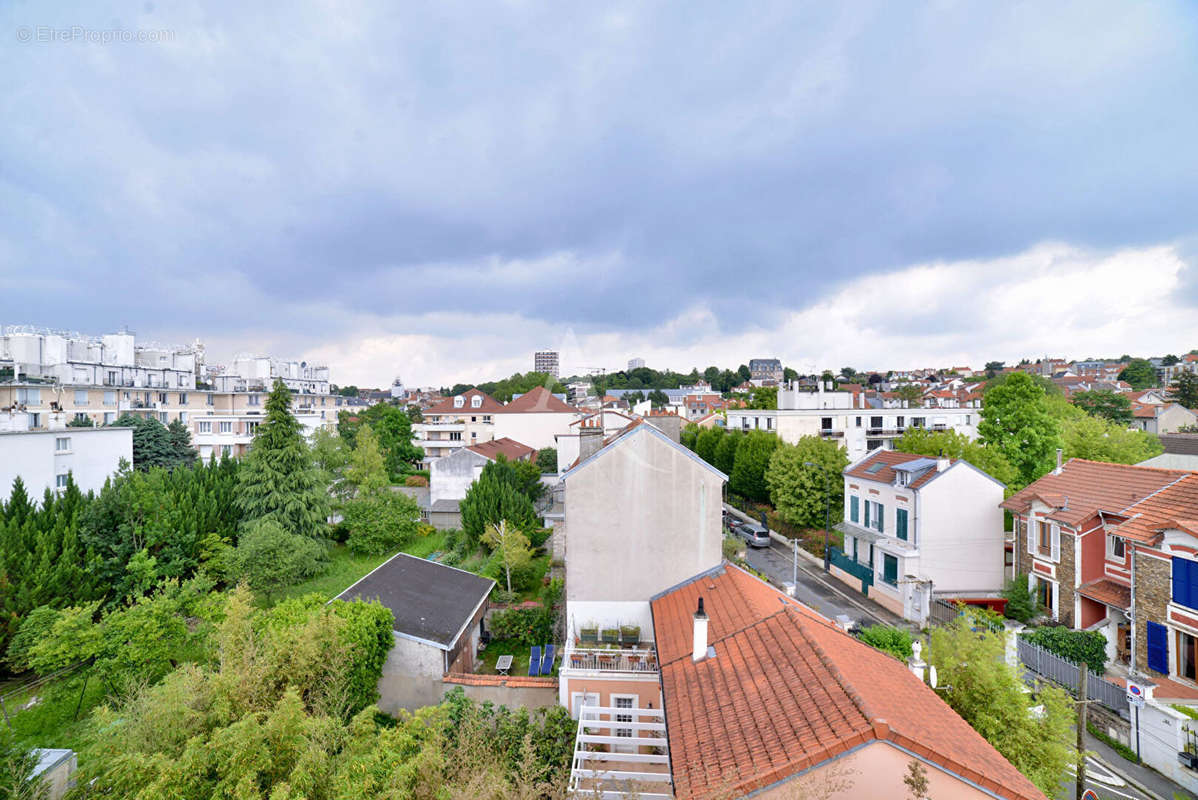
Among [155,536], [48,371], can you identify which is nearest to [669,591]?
[155,536]

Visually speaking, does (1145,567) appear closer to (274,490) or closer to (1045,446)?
(1045,446)

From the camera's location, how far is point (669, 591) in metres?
15.8

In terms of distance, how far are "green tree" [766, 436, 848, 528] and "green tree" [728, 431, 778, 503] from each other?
5.11m

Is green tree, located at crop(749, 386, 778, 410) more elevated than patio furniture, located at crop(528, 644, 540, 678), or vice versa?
green tree, located at crop(749, 386, 778, 410)

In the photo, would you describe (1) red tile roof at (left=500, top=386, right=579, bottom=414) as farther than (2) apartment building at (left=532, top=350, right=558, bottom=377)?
No

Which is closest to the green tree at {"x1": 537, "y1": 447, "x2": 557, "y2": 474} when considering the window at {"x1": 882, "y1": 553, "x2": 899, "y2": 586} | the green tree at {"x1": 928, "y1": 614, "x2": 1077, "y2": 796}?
the window at {"x1": 882, "y1": 553, "x2": 899, "y2": 586}

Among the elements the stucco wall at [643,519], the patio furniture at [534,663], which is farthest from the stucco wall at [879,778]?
the patio furniture at [534,663]

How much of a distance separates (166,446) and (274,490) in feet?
73.7

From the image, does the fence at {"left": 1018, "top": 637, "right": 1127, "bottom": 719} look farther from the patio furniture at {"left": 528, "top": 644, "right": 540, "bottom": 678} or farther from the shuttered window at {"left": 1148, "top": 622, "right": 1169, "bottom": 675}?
the patio furniture at {"left": 528, "top": 644, "right": 540, "bottom": 678}

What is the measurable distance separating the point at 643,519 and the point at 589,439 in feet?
16.7

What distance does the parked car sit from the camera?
33281 mm

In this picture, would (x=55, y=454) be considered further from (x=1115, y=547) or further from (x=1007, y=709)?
(x=1115, y=547)

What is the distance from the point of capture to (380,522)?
29766mm

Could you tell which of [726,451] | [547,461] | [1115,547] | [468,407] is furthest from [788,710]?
[468,407]
